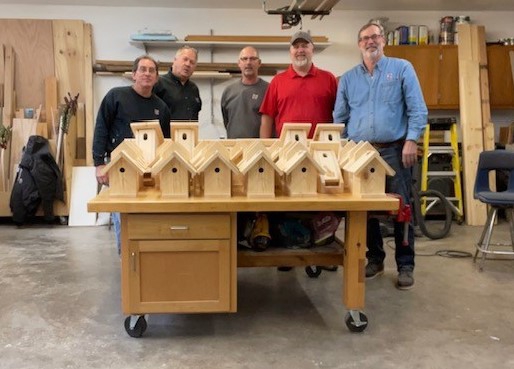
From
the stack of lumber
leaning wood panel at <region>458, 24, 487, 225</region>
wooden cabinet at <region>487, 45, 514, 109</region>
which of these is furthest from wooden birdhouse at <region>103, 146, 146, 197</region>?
wooden cabinet at <region>487, 45, 514, 109</region>

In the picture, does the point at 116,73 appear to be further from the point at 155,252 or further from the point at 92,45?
the point at 155,252

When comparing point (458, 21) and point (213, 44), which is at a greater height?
point (458, 21)

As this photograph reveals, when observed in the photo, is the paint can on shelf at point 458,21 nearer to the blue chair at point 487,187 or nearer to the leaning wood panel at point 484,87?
the leaning wood panel at point 484,87

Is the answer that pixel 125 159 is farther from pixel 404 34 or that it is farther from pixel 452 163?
pixel 404 34

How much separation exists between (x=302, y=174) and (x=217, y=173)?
38cm

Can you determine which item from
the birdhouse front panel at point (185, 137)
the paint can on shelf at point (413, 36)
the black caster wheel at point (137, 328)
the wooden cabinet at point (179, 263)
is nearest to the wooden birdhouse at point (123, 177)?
the wooden cabinet at point (179, 263)

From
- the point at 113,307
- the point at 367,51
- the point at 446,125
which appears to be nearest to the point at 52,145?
the point at 113,307

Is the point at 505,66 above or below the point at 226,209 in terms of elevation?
above

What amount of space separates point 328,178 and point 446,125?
3.78 meters

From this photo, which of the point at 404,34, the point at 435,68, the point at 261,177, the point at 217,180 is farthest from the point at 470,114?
the point at 217,180

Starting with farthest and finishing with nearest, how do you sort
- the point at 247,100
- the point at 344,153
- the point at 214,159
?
1. the point at 247,100
2. the point at 344,153
3. the point at 214,159

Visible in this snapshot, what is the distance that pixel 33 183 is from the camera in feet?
17.7

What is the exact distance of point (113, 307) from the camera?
9.75 feet

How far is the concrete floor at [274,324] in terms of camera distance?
90.6 inches
